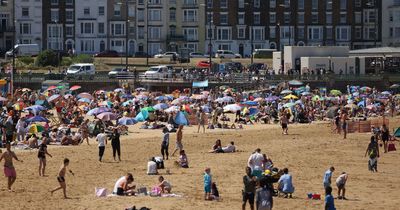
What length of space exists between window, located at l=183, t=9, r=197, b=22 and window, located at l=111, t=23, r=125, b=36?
6.18 metres

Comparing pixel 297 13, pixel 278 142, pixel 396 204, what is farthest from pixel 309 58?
pixel 396 204

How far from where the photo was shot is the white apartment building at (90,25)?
10012cm

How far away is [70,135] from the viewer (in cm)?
4462

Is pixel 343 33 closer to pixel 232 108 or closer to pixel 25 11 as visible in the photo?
pixel 25 11

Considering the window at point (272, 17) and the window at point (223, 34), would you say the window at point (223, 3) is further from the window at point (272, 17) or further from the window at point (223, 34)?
the window at point (272, 17)

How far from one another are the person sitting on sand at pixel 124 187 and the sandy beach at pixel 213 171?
0.47 meters

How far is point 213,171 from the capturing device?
35.7 meters

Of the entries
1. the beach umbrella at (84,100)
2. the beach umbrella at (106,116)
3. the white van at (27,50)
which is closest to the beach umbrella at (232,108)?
the beach umbrella at (106,116)

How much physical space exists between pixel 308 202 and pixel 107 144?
15743mm

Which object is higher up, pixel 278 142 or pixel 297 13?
pixel 297 13

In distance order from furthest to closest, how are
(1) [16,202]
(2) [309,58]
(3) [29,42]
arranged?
(3) [29,42] < (2) [309,58] < (1) [16,202]

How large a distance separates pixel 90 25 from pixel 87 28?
598mm

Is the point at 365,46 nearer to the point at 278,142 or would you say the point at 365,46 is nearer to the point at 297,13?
the point at 297,13

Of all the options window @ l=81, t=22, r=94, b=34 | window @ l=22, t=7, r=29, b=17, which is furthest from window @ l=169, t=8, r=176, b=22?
window @ l=22, t=7, r=29, b=17
